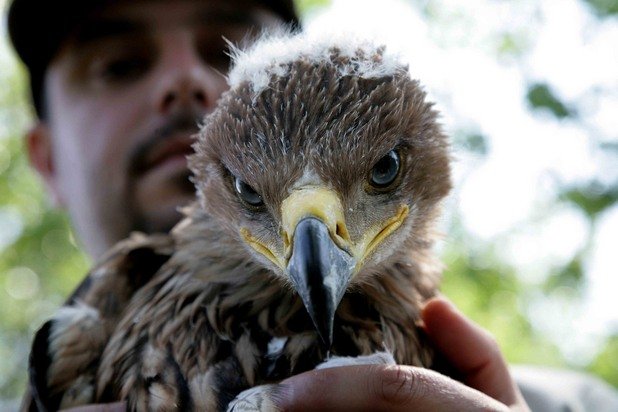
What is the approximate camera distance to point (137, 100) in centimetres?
385

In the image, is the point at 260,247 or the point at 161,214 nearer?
the point at 260,247

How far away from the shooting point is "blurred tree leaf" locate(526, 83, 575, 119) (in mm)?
10273

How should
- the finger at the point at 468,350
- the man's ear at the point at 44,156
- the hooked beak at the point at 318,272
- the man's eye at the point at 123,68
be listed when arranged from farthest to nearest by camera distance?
the man's ear at the point at 44,156, the man's eye at the point at 123,68, the finger at the point at 468,350, the hooked beak at the point at 318,272

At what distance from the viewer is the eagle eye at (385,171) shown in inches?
83.9

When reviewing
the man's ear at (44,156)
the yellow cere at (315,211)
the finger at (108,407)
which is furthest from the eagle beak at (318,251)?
the man's ear at (44,156)

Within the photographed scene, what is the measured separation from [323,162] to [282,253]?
322 millimetres

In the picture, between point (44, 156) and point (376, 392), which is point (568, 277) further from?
point (376, 392)

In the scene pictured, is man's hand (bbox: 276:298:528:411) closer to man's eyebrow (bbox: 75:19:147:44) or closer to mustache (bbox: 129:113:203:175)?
mustache (bbox: 129:113:203:175)

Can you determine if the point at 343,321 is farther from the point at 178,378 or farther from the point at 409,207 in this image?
the point at 178,378

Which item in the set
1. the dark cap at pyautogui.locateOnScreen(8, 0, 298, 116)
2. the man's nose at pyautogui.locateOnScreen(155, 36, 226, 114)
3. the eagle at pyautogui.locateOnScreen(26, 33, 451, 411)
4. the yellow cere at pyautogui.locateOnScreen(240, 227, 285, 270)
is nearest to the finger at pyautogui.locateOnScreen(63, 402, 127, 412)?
the eagle at pyautogui.locateOnScreen(26, 33, 451, 411)

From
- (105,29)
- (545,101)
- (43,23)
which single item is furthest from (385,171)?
(545,101)

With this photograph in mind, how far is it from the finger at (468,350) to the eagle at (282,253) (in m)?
0.07

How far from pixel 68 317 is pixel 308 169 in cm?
131

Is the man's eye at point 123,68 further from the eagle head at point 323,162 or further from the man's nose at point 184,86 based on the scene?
the eagle head at point 323,162
